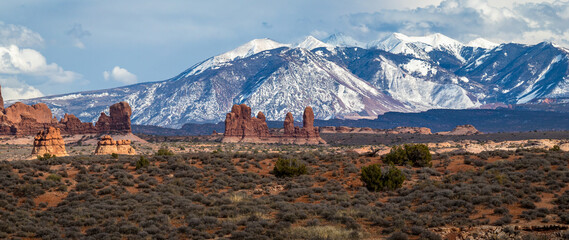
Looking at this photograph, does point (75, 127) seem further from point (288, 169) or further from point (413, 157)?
point (413, 157)

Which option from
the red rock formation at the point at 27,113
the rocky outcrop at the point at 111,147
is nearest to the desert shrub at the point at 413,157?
the rocky outcrop at the point at 111,147

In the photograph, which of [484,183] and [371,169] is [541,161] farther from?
[371,169]

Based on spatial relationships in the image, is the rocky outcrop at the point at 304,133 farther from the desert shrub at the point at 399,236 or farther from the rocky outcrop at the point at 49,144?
the desert shrub at the point at 399,236

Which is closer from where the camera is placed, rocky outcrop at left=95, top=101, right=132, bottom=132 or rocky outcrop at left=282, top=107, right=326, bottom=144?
rocky outcrop at left=95, top=101, right=132, bottom=132

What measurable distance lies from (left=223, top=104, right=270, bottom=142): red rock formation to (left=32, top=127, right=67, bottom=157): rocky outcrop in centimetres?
9051

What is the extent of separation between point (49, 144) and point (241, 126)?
96.8 metres

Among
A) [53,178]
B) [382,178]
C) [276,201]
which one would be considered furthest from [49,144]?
[382,178]

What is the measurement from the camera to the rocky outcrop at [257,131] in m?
172

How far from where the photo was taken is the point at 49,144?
7862 cm

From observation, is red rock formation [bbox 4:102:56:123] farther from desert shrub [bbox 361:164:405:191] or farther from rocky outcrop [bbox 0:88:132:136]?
desert shrub [bbox 361:164:405:191]

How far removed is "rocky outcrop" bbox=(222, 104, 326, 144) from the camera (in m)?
172

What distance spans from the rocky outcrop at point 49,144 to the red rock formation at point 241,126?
297 ft

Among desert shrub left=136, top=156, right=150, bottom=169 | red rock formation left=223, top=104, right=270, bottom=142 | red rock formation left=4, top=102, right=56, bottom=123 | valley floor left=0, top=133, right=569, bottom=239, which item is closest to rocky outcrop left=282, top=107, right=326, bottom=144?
red rock formation left=223, top=104, right=270, bottom=142

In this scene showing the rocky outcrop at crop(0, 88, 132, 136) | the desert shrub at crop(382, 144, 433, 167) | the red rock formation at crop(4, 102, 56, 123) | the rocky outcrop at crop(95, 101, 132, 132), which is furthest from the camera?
the rocky outcrop at crop(95, 101, 132, 132)
